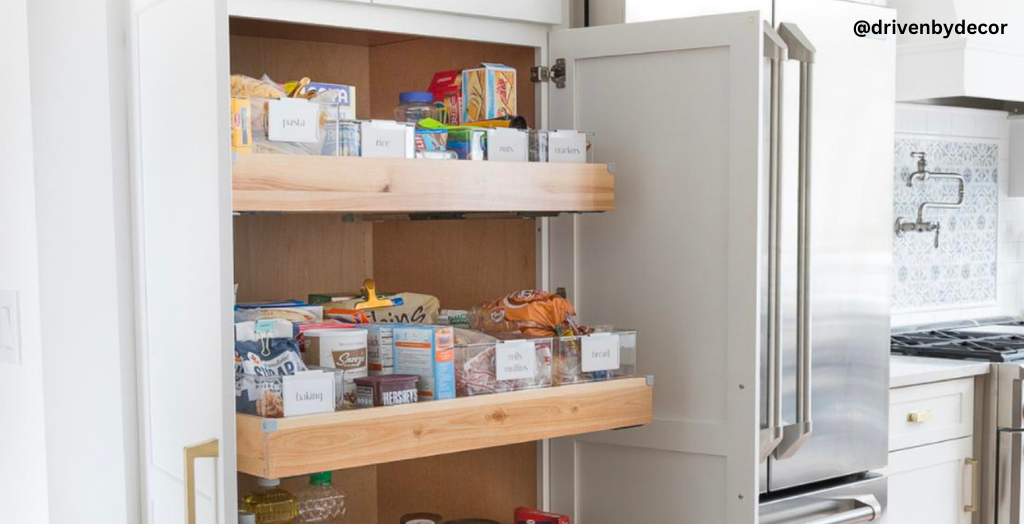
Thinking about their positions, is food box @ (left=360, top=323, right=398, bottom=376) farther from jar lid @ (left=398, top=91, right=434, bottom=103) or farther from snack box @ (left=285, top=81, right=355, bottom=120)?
jar lid @ (left=398, top=91, right=434, bottom=103)

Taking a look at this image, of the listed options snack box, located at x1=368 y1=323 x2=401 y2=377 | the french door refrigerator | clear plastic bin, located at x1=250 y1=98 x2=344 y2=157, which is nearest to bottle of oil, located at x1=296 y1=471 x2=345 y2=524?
snack box, located at x1=368 y1=323 x2=401 y2=377

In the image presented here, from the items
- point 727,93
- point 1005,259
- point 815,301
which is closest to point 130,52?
point 727,93

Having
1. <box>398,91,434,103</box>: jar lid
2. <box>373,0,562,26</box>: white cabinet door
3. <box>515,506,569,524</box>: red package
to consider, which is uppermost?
<box>373,0,562,26</box>: white cabinet door

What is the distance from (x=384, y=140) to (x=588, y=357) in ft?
1.82

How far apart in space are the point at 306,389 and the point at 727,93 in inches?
39.5

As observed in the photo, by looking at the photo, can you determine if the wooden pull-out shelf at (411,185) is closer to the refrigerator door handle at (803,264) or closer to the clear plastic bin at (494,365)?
the clear plastic bin at (494,365)

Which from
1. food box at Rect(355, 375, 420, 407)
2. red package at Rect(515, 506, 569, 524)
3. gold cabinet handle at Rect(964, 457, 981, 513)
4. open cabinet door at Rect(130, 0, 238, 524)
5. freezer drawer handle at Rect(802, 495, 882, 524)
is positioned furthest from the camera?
gold cabinet handle at Rect(964, 457, 981, 513)

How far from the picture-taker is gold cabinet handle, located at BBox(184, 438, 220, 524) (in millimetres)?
1706

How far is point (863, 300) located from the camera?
2900 mm

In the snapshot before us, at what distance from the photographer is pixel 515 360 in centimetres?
211

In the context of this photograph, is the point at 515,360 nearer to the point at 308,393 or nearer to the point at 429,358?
the point at 429,358

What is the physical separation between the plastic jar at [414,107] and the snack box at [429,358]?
1.71 feet

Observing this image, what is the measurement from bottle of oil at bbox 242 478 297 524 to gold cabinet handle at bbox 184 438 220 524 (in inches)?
19.0

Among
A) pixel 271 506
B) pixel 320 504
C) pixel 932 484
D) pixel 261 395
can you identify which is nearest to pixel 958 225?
pixel 932 484
